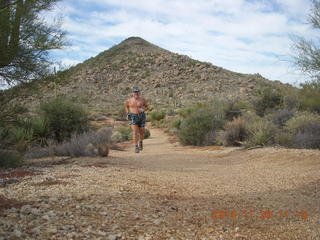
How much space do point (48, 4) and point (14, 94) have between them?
9.83ft

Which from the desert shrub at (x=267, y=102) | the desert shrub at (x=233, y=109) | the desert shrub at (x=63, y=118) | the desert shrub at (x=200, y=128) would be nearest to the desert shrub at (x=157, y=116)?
the desert shrub at (x=233, y=109)

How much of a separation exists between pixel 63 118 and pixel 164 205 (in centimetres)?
1213

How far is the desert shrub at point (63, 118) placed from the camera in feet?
54.0

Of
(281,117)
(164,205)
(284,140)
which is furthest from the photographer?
(281,117)

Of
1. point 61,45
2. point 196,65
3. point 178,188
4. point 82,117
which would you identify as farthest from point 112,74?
point 178,188

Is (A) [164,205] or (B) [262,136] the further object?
(B) [262,136]

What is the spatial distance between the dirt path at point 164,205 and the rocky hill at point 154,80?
3114 centimetres

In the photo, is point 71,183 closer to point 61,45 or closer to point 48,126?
point 61,45

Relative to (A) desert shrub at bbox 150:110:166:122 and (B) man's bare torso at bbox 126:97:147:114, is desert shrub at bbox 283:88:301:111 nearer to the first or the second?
(B) man's bare torso at bbox 126:97:147:114

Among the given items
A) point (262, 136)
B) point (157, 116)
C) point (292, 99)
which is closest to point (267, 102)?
point (292, 99)

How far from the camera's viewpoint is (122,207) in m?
5.15

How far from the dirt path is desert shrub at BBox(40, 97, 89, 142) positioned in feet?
27.3

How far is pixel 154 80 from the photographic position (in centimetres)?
5719
